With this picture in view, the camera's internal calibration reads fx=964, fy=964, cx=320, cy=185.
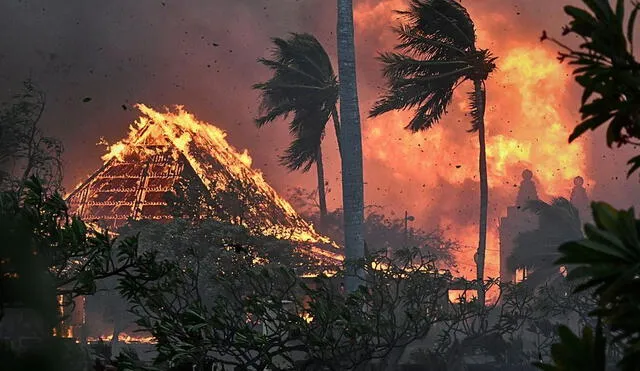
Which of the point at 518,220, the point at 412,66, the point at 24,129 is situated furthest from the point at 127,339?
the point at 518,220

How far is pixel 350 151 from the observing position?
22234 millimetres

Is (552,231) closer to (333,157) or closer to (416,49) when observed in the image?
Answer: (416,49)

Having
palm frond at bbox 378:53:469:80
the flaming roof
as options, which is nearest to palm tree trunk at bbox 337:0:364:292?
palm frond at bbox 378:53:469:80

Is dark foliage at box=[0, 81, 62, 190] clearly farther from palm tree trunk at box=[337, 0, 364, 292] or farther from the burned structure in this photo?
the burned structure

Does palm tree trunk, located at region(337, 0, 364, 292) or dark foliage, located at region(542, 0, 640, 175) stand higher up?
palm tree trunk, located at region(337, 0, 364, 292)

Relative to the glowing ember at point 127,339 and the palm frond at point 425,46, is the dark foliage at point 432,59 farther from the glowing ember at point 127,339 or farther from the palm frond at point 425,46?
the glowing ember at point 127,339

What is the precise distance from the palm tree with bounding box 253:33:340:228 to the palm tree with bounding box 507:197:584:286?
763cm

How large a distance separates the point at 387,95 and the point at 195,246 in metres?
8.04

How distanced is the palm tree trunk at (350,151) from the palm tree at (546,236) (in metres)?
11.5

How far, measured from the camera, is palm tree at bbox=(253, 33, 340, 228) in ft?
111

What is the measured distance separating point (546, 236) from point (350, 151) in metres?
13.7

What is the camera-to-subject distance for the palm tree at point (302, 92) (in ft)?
111

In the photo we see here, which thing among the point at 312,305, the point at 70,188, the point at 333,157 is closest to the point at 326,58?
the point at 70,188

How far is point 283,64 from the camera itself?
35594 mm
